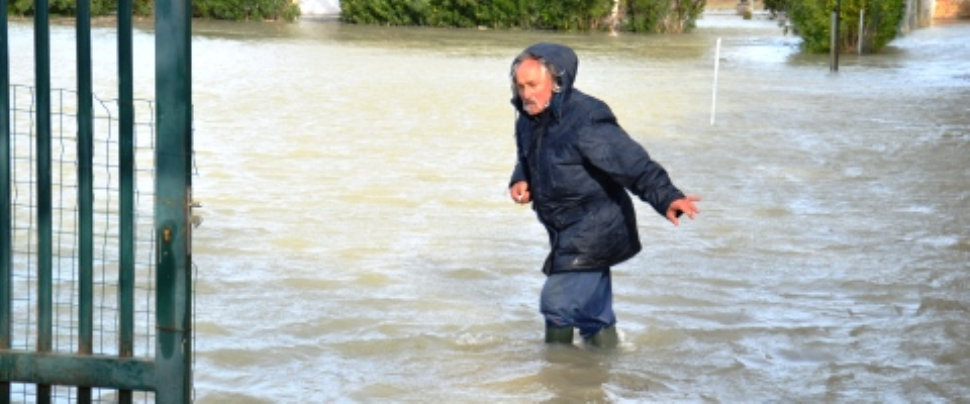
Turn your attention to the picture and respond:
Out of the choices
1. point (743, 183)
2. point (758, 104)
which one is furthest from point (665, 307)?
point (758, 104)

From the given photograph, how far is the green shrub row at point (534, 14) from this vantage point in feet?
128

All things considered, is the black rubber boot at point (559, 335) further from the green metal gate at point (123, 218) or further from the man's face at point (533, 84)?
the green metal gate at point (123, 218)

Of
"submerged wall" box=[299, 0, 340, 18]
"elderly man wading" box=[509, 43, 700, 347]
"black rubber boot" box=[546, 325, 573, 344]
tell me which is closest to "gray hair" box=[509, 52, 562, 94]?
"elderly man wading" box=[509, 43, 700, 347]

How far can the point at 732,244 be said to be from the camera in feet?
31.1

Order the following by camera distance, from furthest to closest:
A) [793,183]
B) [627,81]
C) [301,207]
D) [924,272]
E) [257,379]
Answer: [627,81]
[793,183]
[301,207]
[924,272]
[257,379]

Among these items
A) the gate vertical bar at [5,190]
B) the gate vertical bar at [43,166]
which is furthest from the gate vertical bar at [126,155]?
the gate vertical bar at [5,190]

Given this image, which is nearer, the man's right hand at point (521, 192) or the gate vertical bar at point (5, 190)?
the gate vertical bar at point (5, 190)

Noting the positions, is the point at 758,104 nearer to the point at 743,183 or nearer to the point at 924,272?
the point at 743,183

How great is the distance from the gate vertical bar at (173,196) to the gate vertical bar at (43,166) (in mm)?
326

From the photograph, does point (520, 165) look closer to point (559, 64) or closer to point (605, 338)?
point (559, 64)

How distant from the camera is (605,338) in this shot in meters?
6.78

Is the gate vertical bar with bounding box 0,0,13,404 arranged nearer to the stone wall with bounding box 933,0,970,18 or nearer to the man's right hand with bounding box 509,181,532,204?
the man's right hand with bounding box 509,181,532,204

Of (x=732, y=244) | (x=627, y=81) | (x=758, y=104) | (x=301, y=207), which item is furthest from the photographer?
(x=627, y=81)

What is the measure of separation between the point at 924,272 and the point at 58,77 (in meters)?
14.1
